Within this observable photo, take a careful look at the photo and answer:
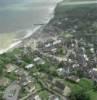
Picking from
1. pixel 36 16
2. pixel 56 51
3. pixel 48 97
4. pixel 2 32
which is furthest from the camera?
pixel 36 16

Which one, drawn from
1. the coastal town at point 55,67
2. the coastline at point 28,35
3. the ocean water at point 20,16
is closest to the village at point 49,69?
the coastal town at point 55,67

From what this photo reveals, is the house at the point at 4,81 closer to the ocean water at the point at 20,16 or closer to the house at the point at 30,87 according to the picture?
the house at the point at 30,87

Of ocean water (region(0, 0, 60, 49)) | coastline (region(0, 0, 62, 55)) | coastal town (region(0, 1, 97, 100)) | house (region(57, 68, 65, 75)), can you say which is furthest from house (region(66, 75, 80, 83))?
ocean water (region(0, 0, 60, 49))

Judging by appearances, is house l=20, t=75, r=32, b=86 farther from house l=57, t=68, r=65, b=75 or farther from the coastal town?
house l=57, t=68, r=65, b=75

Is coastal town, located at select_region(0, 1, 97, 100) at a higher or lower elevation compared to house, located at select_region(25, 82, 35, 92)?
lower

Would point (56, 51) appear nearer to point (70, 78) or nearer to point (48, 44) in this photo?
point (48, 44)

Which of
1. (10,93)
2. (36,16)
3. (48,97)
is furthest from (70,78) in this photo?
(36,16)
